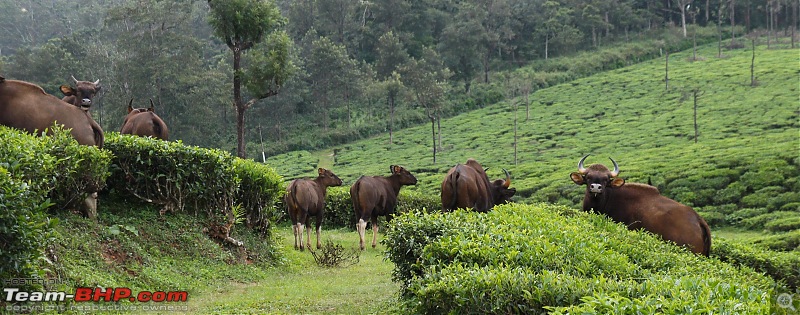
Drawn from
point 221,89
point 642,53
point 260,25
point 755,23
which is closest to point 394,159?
point 221,89

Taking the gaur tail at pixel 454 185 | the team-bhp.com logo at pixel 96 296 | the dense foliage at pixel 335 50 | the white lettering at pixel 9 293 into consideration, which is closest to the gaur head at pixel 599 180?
the gaur tail at pixel 454 185

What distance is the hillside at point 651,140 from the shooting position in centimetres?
2912

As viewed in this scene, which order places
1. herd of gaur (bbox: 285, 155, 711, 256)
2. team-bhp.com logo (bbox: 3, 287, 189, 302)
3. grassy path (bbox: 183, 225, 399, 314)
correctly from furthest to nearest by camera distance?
herd of gaur (bbox: 285, 155, 711, 256) < grassy path (bbox: 183, 225, 399, 314) < team-bhp.com logo (bbox: 3, 287, 189, 302)

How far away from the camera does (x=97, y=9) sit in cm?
8775

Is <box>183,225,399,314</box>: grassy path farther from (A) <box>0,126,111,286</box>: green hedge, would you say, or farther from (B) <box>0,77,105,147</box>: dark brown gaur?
(B) <box>0,77,105,147</box>: dark brown gaur

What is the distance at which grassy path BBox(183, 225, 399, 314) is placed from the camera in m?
8.13

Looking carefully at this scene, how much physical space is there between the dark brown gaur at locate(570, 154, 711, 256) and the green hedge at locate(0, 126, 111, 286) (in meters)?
7.56

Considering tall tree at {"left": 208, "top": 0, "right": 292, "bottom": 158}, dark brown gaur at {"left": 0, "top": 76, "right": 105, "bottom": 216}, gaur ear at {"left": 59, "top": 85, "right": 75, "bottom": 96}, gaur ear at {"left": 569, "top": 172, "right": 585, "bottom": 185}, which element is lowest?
gaur ear at {"left": 569, "top": 172, "right": 585, "bottom": 185}

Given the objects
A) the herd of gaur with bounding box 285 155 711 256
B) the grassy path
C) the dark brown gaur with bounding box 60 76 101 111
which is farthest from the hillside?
the dark brown gaur with bounding box 60 76 101 111

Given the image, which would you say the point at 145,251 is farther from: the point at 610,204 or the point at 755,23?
the point at 755,23

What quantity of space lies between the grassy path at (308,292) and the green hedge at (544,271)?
0.89 metres

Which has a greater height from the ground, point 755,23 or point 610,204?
point 755,23

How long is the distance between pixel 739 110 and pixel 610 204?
44973 mm

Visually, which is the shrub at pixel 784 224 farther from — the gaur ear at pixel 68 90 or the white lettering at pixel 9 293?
the white lettering at pixel 9 293
